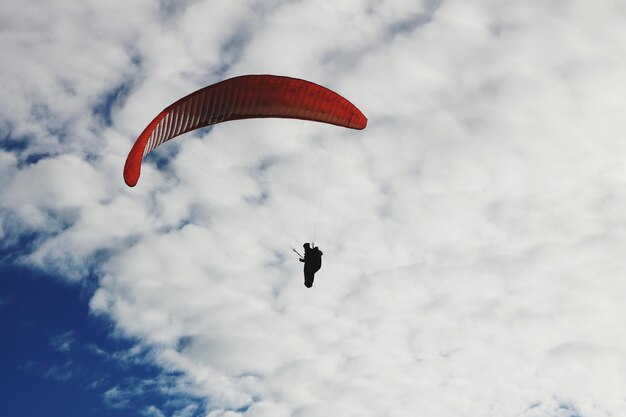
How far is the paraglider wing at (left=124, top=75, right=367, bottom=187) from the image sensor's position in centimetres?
2200

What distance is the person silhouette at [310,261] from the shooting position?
82.6 feet

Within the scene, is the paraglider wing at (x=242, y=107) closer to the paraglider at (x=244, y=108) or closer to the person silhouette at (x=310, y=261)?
the paraglider at (x=244, y=108)

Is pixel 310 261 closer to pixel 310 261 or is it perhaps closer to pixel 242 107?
pixel 310 261

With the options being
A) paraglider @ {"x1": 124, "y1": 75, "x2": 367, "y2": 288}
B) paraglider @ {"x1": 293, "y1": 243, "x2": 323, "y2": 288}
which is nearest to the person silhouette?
paraglider @ {"x1": 293, "y1": 243, "x2": 323, "y2": 288}

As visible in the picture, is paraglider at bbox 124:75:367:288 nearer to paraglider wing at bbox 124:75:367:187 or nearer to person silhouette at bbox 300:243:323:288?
paraglider wing at bbox 124:75:367:187

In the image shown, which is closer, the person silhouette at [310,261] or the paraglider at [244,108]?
the paraglider at [244,108]

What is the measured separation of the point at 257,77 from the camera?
2272cm

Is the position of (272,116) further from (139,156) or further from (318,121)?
(139,156)

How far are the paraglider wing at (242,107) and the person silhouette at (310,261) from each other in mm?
4538

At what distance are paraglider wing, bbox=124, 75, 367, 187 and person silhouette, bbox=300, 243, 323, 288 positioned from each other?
454 cm

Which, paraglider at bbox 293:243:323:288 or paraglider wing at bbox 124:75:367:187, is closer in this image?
paraglider wing at bbox 124:75:367:187

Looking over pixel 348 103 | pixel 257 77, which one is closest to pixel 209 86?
pixel 257 77

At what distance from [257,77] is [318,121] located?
2852mm

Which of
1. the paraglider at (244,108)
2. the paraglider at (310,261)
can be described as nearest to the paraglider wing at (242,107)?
the paraglider at (244,108)
